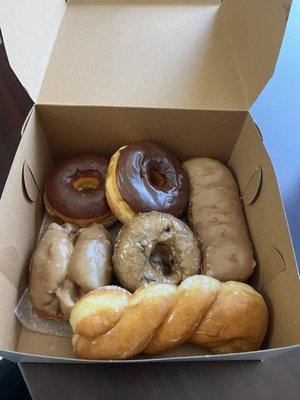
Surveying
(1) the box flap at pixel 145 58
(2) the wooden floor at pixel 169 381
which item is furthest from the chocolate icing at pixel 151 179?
(2) the wooden floor at pixel 169 381

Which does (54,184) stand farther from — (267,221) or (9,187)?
(267,221)

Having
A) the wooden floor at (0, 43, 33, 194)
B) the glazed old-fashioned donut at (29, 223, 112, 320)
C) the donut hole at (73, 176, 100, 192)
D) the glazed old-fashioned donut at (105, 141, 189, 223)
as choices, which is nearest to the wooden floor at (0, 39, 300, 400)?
the glazed old-fashioned donut at (29, 223, 112, 320)

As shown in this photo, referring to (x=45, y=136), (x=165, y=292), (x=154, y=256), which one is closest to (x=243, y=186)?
(x=154, y=256)

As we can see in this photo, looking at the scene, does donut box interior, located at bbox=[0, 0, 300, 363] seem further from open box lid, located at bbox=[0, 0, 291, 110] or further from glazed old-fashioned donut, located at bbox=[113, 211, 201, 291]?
glazed old-fashioned donut, located at bbox=[113, 211, 201, 291]

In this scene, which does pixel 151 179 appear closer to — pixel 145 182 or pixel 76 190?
pixel 145 182

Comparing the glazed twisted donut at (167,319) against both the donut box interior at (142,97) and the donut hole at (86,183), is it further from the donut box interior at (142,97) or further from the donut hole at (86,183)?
the donut hole at (86,183)

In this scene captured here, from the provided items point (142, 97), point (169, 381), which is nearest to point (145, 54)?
point (142, 97)
